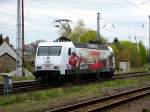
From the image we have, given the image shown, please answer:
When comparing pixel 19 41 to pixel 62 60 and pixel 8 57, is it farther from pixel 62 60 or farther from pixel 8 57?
pixel 8 57

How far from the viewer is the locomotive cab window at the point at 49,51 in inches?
1310

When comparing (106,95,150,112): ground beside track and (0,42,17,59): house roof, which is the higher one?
(0,42,17,59): house roof

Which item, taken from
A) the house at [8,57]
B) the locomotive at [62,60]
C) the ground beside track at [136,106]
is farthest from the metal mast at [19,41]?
the house at [8,57]

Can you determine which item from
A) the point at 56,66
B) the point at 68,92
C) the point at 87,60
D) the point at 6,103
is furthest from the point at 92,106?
the point at 87,60

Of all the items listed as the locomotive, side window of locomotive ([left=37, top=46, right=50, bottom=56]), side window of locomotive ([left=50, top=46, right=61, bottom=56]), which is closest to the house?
→ the locomotive

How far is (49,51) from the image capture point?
110 ft

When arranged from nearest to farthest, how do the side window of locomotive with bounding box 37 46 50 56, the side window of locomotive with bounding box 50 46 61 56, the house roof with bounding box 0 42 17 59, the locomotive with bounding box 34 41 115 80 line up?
the locomotive with bounding box 34 41 115 80
the side window of locomotive with bounding box 50 46 61 56
the side window of locomotive with bounding box 37 46 50 56
the house roof with bounding box 0 42 17 59

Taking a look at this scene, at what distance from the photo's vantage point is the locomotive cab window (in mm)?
33281

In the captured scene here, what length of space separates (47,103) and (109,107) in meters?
3.15

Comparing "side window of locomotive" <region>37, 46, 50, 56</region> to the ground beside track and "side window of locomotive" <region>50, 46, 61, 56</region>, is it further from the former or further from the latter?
the ground beside track

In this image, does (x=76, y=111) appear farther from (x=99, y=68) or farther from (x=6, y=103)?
(x=99, y=68)

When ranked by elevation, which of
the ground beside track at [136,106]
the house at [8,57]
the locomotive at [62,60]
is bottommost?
the ground beside track at [136,106]

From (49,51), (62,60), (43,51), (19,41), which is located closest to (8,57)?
(19,41)

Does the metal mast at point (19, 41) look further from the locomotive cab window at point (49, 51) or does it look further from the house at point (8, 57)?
the house at point (8, 57)
